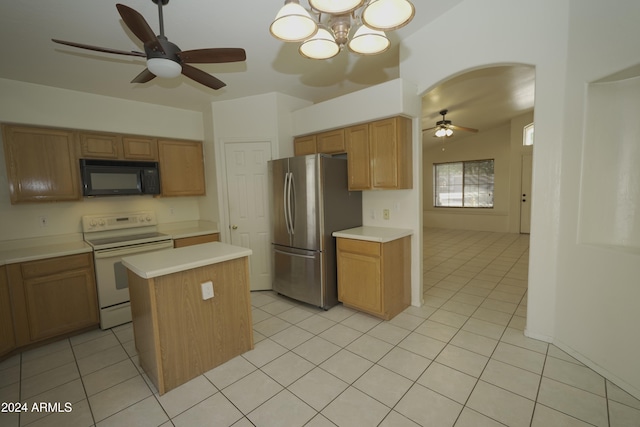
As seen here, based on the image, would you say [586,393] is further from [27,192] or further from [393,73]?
[27,192]

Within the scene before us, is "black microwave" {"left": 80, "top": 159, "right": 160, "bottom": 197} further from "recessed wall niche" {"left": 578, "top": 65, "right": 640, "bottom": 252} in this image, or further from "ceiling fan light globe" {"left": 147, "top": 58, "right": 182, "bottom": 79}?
"recessed wall niche" {"left": 578, "top": 65, "right": 640, "bottom": 252}

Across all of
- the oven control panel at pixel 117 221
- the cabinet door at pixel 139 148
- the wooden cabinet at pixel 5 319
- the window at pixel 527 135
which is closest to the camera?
the wooden cabinet at pixel 5 319

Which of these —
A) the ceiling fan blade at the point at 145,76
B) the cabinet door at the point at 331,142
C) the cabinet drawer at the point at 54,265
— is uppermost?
the ceiling fan blade at the point at 145,76

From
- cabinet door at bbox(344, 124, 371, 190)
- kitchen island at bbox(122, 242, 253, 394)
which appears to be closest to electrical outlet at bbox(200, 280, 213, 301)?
kitchen island at bbox(122, 242, 253, 394)

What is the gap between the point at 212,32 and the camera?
2311 millimetres

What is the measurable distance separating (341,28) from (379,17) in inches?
9.6

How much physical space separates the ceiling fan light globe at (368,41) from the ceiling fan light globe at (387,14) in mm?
194

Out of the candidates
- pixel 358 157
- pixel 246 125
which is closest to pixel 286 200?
pixel 358 157

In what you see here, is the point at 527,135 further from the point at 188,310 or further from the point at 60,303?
the point at 60,303

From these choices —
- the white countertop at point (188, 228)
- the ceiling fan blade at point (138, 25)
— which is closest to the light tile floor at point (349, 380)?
the white countertop at point (188, 228)

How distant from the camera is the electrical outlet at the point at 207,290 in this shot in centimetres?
208

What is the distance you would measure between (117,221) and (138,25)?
276cm

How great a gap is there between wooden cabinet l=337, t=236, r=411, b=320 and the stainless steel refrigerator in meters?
0.19

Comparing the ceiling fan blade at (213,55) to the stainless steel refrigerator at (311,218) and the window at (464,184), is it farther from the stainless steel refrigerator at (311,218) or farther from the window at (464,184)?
the window at (464,184)
